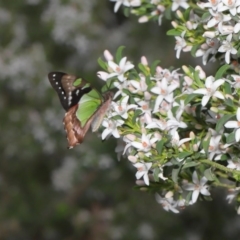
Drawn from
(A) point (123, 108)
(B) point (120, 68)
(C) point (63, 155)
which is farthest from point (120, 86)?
(C) point (63, 155)

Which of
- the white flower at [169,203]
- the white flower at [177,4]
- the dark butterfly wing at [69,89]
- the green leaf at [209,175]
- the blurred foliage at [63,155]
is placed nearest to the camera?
the green leaf at [209,175]

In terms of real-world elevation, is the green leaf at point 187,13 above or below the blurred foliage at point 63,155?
above

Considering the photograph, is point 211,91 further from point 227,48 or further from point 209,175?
point 209,175

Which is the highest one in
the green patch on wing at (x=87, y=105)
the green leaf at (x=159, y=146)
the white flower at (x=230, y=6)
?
the white flower at (x=230, y=6)

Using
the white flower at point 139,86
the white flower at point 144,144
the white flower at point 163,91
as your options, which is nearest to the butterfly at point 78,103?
the white flower at point 139,86

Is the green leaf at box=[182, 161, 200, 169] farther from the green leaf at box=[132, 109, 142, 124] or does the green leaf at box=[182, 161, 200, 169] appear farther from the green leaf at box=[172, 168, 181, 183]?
the green leaf at box=[132, 109, 142, 124]

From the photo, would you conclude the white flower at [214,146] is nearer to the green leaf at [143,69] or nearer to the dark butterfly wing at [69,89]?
the green leaf at [143,69]

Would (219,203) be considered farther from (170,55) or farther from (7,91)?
(7,91)

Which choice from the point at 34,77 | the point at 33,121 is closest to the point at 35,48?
the point at 34,77
